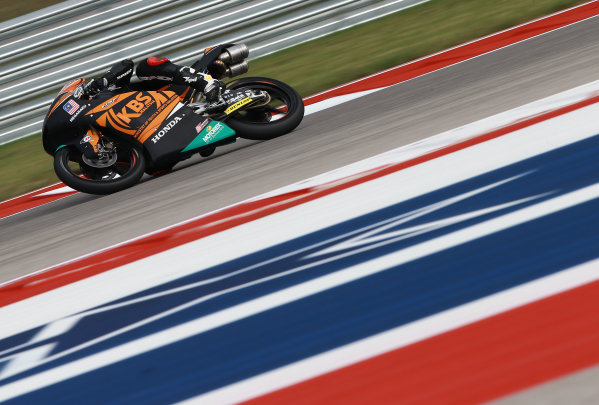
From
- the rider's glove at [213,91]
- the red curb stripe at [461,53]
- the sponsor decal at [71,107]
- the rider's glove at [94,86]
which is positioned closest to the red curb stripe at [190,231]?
the rider's glove at [213,91]

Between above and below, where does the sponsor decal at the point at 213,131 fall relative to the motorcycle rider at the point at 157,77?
below

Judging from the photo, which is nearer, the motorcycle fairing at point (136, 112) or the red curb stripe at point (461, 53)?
the motorcycle fairing at point (136, 112)

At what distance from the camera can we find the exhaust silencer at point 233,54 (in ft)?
23.2

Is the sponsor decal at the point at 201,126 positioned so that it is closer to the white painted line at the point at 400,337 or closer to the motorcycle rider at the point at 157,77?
the motorcycle rider at the point at 157,77

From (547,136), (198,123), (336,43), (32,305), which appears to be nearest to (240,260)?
(32,305)

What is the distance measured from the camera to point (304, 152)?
6.02 metres

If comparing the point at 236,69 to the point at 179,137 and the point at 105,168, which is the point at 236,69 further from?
the point at 105,168

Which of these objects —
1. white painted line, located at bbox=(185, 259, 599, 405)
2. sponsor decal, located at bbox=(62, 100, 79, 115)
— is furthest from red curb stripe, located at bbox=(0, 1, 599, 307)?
sponsor decal, located at bbox=(62, 100, 79, 115)

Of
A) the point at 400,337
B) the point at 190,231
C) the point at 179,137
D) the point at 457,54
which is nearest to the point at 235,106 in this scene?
the point at 179,137

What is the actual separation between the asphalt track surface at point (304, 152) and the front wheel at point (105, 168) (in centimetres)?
11

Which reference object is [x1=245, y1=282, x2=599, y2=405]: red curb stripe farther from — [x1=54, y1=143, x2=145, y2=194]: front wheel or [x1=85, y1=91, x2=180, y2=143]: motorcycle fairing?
[x1=85, y1=91, x2=180, y2=143]: motorcycle fairing

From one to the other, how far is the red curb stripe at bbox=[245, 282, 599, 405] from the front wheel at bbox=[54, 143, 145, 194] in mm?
4299

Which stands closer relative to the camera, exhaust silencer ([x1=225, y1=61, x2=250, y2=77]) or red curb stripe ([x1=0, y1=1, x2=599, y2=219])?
exhaust silencer ([x1=225, y1=61, x2=250, y2=77])

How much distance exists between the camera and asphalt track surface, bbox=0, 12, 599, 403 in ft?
17.6
